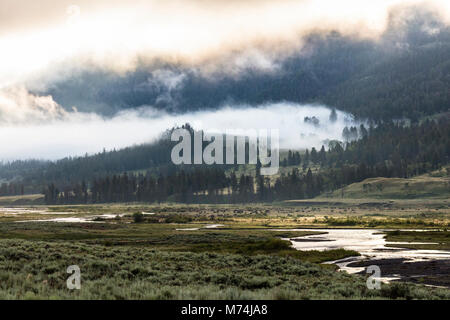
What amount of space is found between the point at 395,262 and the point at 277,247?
1940 centimetres

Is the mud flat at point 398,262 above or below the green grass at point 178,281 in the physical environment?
below

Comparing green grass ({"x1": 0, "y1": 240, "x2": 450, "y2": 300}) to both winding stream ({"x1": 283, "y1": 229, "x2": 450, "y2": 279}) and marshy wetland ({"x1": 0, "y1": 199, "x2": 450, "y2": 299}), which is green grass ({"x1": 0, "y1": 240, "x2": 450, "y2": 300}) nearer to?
marshy wetland ({"x1": 0, "y1": 199, "x2": 450, "y2": 299})

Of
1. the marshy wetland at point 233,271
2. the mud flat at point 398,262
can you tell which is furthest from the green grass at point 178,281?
the mud flat at point 398,262

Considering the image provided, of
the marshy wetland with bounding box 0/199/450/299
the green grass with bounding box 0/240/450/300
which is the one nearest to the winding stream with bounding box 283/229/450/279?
the marshy wetland with bounding box 0/199/450/299

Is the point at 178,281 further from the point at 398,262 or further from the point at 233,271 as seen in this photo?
the point at 398,262

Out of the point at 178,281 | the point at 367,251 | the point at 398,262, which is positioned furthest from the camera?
the point at 367,251

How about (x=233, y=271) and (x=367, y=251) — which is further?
(x=367, y=251)

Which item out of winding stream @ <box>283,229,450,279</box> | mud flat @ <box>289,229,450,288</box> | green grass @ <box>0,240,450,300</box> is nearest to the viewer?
green grass @ <box>0,240,450,300</box>

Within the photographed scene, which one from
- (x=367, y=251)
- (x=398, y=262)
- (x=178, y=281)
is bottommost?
(x=367, y=251)

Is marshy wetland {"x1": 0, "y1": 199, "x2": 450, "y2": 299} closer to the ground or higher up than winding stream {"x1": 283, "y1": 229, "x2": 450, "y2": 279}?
higher up

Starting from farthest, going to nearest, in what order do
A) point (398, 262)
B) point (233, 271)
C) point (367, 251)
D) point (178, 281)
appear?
point (367, 251)
point (398, 262)
point (233, 271)
point (178, 281)

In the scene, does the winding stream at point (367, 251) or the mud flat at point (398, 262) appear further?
the winding stream at point (367, 251)

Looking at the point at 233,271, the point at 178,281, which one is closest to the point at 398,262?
the point at 233,271

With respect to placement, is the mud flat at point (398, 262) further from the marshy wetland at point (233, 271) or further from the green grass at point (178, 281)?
the green grass at point (178, 281)
